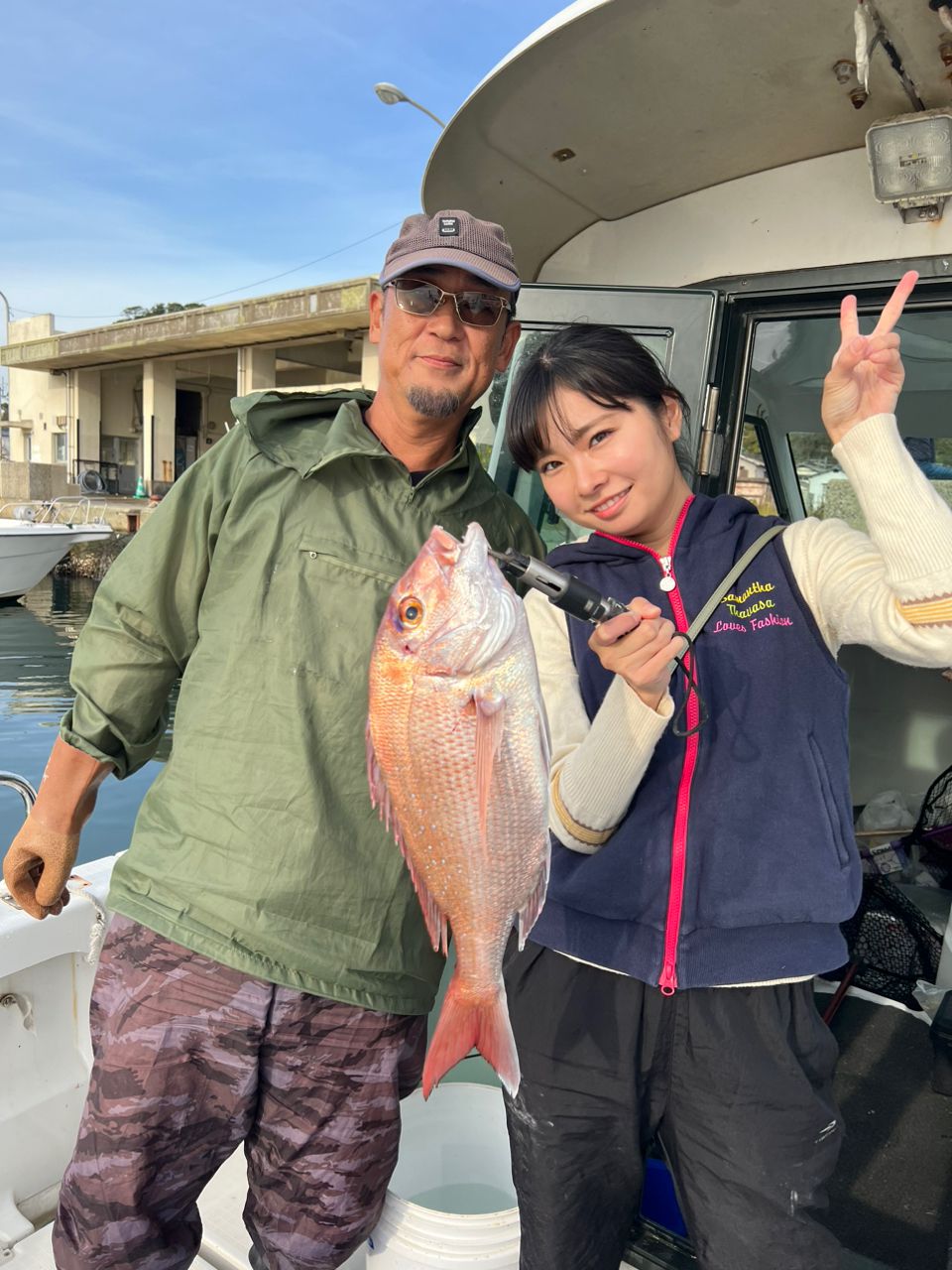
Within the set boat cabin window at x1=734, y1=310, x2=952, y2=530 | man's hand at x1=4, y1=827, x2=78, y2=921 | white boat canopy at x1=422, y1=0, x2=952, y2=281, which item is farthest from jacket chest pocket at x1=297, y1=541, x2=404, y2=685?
boat cabin window at x1=734, y1=310, x2=952, y2=530

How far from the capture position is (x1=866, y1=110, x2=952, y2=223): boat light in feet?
9.16

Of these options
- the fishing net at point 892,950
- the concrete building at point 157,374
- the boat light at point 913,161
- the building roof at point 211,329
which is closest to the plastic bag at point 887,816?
the fishing net at point 892,950

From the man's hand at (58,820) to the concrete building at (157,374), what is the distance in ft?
69.0

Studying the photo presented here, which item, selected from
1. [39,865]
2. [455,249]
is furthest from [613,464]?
[39,865]

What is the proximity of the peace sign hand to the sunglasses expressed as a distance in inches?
38.0

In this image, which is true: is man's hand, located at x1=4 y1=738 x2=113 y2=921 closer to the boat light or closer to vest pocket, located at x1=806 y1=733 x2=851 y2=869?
vest pocket, located at x1=806 y1=733 x2=851 y2=869

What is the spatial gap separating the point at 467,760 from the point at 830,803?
2.55 feet

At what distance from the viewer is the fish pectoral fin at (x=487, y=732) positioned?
1596 millimetres

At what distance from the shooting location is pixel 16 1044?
320 cm

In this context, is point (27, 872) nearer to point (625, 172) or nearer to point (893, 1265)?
point (893, 1265)

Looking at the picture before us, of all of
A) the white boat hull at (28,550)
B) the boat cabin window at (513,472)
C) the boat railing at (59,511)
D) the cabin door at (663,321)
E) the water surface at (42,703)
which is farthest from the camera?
the boat railing at (59,511)

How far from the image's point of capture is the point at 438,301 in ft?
7.41

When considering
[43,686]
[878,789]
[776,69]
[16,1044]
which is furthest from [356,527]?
[43,686]

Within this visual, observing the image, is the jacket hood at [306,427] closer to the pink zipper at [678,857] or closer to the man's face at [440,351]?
the man's face at [440,351]
